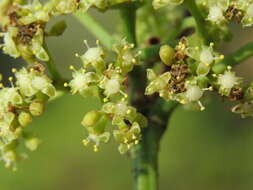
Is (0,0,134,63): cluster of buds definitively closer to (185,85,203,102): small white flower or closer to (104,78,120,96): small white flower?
(104,78,120,96): small white flower

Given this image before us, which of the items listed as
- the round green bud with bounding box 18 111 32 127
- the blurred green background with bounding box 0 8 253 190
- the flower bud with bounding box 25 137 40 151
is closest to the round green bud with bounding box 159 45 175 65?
the round green bud with bounding box 18 111 32 127

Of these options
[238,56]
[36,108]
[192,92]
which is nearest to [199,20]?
[238,56]

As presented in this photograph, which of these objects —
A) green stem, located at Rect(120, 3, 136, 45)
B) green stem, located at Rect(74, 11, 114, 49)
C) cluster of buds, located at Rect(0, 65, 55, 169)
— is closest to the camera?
cluster of buds, located at Rect(0, 65, 55, 169)

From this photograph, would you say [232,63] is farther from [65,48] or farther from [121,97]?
[65,48]

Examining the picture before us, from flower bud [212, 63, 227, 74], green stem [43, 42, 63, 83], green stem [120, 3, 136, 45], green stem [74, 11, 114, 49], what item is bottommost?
flower bud [212, 63, 227, 74]

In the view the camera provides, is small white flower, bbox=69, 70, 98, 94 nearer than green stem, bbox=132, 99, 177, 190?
Yes

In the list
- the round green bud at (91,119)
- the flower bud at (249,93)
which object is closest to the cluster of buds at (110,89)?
the round green bud at (91,119)

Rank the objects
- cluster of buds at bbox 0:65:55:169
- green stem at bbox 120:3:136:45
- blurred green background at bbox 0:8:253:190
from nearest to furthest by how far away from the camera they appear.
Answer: cluster of buds at bbox 0:65:55:169 < green stem at bbox 120:3:136:45 < blurred green background at bbox 0:8:253:190
